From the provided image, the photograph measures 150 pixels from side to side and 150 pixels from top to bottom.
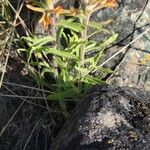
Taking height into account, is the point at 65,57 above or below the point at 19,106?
above

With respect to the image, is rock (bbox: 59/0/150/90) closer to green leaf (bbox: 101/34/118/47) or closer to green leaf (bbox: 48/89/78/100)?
green leaf (bbox: 101/34/118/47)

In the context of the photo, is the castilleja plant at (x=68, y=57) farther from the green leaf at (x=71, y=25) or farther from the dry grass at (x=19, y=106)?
the dry grass at (x=19, y=106)

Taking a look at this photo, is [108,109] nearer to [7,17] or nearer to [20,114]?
[20,114]

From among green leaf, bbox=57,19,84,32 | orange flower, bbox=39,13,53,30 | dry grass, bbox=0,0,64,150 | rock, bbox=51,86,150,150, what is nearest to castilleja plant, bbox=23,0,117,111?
green leaf, bbox=57,19,84,32

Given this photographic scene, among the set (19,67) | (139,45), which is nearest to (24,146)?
(19,67)

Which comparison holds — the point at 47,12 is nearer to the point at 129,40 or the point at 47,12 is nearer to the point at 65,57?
the point at 65,57

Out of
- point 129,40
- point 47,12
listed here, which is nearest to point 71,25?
point 47,12

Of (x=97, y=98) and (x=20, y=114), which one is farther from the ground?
(x=97, y=98)

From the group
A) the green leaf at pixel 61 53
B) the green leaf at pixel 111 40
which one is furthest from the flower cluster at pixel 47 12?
the green leaf at pixel 111 40
